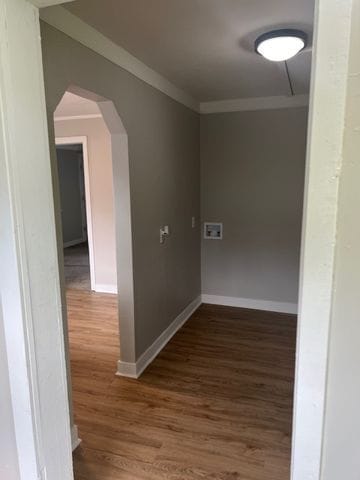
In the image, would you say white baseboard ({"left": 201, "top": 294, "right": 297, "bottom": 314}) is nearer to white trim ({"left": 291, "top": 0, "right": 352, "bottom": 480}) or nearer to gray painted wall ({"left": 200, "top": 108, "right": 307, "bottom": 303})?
gray painted wall ({"left": 200, "top": 108, "right": 307, "bottom": 303})

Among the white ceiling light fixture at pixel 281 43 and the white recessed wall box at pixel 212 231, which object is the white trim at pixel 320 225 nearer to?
the white ceiling light fixture at pixel 281 43

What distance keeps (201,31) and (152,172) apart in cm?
112

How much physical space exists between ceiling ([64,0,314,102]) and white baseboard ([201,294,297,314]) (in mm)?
2384

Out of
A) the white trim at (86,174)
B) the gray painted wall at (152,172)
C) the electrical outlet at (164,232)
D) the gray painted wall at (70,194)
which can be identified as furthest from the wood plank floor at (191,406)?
the gray painted wall at (70,194)

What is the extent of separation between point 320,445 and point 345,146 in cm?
77

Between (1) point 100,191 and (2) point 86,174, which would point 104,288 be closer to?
(1) point 100,191

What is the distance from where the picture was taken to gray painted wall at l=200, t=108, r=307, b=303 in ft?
12.4

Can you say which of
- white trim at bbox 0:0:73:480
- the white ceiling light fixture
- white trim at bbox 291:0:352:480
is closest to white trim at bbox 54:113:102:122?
the white ceiling light fixture

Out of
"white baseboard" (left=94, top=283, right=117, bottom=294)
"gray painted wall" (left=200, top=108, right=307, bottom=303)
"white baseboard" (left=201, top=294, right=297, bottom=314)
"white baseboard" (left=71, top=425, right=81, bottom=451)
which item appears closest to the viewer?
"white baseboard" (left=71, top=425, right=81, bottom=451)

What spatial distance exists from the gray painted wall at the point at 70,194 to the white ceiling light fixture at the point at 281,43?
6.07 meters

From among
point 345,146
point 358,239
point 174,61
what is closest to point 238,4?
point 174,61

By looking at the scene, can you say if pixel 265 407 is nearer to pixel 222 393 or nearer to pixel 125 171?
pixel 222 393

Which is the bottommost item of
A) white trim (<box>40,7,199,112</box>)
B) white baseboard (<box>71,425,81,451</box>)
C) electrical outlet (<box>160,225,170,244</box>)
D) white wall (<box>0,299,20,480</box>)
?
white baseboard (<box>71,425,81,451</box>)

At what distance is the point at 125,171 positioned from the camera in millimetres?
2463
